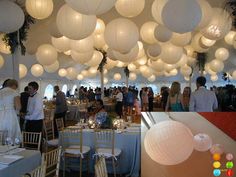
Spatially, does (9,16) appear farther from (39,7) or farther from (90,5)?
(90,5)

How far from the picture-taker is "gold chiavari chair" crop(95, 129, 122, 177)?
4.39 metres

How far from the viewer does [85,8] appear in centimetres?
215

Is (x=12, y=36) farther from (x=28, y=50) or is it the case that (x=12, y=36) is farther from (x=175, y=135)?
(x=175, y=135)

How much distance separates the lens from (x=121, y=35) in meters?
3.32

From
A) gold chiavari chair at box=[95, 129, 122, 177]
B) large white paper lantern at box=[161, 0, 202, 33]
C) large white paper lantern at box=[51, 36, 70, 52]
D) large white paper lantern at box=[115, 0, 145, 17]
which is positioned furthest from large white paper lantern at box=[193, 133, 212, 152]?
large white paper lantern at box=[51, 36, 70, 52]

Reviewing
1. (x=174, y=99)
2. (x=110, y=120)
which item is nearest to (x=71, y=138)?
(x=110, y=120)

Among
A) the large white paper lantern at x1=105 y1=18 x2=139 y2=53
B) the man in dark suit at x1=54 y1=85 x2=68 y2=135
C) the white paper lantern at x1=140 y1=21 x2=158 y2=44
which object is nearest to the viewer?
the large white paper lantern at x1=105 y1=18 x2=139 y2=53

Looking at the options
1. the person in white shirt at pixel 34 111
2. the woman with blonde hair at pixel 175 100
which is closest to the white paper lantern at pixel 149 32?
the woman with blonde hair at pixel 175 100

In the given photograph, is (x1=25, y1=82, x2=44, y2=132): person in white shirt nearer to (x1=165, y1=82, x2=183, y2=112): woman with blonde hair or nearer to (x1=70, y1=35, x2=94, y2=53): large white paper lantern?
(x1=70, y1=35, x2=94, y2=53): large white paper lantern

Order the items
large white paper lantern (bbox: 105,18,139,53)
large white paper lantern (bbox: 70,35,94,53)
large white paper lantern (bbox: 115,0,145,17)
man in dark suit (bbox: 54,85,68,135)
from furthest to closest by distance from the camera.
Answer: man in dark suit (bbox: 54,85,68,135)
large white paper lantern (bbox: 70,35,94,53)
large white paper lantern (bbox: 105,18,139,53)
large white paper lantern (bbox: 115,0,145,17)

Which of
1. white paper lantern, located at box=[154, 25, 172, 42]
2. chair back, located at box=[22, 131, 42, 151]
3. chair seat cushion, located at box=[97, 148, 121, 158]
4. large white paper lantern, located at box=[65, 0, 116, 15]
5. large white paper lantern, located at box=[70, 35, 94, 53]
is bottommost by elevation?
chair seat cushion, located at box=[97, 148, 121, 158]

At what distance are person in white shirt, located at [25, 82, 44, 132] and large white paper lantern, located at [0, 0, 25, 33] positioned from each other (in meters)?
1.70

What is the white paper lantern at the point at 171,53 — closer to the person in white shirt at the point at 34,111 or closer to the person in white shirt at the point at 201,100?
the person in white shirt at the point at 201,100

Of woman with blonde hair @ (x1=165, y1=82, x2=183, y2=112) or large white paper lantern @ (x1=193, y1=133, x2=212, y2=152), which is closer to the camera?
large white paper lantern @ (x1=193, y1=133, x2=212, y2=152)
